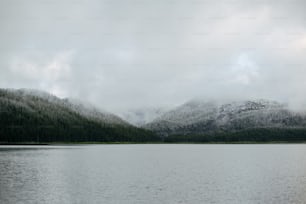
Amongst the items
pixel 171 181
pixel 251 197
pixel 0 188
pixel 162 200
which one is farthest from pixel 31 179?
pixel 251 197

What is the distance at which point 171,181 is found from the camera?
2891 inches

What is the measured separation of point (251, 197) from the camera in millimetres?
54781

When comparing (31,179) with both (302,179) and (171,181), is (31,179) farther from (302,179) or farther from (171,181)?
(302,179)

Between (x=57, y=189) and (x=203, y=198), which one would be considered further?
(x=57, y=189)

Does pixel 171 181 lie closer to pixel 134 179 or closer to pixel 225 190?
pixel 134 179

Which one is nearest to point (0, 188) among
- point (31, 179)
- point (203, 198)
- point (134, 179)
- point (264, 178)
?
point (31, 179)

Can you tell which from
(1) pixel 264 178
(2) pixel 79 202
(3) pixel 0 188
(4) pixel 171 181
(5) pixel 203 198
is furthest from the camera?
(1) pixel 264 178

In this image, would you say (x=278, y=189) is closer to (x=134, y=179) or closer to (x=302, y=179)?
(x=302, y=179)

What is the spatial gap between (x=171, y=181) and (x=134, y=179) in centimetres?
744

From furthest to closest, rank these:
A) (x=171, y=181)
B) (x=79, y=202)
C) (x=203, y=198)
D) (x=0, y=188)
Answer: (x=171, y=181)
(x=0, y=188)
(x=203, y=198)
(x=79, y=202)

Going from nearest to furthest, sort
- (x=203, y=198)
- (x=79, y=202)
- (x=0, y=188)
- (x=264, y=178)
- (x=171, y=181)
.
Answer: (x=79, y=202) → (x=203, y=198) → (x=0, y=188) → (x=171, y=181) → (x=264, y=178)

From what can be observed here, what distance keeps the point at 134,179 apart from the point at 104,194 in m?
19.4

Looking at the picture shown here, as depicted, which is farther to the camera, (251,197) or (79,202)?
(251,197)

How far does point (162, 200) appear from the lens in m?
52.5
